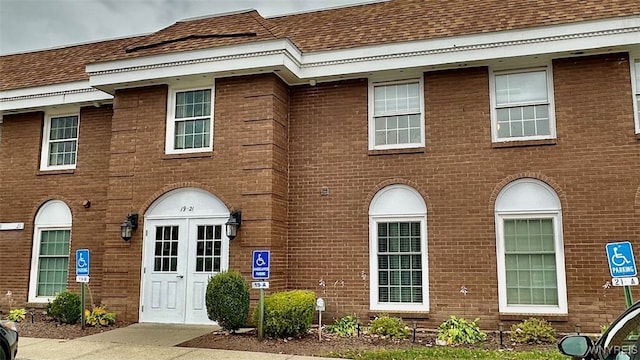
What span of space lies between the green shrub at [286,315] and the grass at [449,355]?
1.53m

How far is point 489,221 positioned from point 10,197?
40.9ft

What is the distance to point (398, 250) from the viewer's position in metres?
11.9

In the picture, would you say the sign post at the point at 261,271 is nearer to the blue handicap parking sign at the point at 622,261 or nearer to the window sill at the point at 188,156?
the window sill at the point at 188,156

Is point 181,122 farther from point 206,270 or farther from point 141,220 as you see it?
point 206,270

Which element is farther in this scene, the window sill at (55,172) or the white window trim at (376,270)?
the window sill at (55,172)

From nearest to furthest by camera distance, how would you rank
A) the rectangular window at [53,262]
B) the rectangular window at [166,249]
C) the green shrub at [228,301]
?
the green shrub at [228,301]
the rectangular window at [166,249]
the rectangular window at [53,262]

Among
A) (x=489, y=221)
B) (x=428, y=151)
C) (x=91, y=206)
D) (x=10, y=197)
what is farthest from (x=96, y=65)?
(x=489, y=221)

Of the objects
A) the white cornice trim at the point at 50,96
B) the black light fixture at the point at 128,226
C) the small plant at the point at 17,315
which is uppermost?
the white cornice trim at the point at 50,96

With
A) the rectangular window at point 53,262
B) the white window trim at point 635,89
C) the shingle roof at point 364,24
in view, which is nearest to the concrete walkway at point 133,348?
the rectangular window at point 53,262

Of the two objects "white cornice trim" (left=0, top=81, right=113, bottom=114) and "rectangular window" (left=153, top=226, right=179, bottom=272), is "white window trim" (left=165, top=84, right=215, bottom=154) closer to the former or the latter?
"rectangular window" (left=153, top=226, right=179, bottom=272)

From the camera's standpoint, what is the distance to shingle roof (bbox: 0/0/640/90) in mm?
11727

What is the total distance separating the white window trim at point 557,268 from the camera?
10.8 m

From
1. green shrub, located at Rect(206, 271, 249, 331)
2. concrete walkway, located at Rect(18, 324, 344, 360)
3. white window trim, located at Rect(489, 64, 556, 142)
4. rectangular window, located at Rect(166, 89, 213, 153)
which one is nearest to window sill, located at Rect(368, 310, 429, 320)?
green shrub, located at Rect(206, 271, 249, 331)

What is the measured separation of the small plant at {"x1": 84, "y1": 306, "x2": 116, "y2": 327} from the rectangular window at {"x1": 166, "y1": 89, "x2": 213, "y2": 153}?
12.6 ft
